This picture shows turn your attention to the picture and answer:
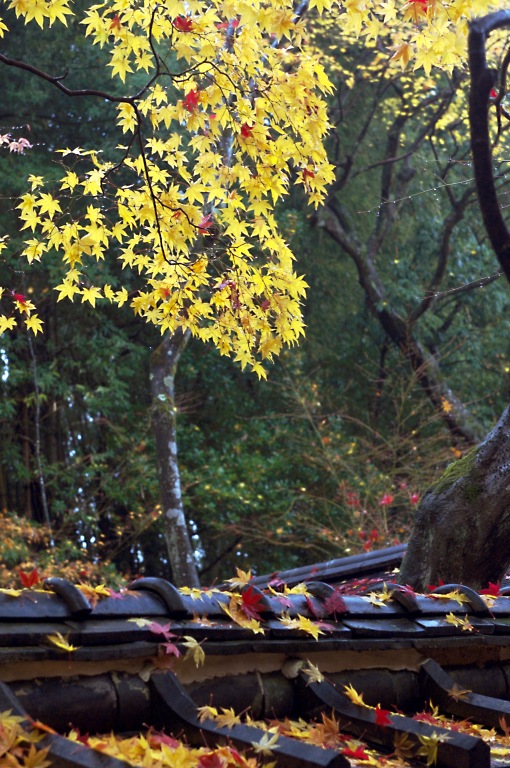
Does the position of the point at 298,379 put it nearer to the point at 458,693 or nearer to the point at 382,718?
the point at 458,693

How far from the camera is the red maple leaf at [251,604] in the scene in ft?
7.93

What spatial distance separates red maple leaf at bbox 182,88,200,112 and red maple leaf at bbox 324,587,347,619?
3.12 m

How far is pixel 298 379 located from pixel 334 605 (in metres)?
11.0

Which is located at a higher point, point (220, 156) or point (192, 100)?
point (192, 100)

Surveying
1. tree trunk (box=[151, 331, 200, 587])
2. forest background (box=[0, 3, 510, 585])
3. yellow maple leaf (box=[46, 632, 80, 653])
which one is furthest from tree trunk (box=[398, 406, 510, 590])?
forest background (box=[0, 3, 510, 585])

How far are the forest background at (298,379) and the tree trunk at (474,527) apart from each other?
6.49 m

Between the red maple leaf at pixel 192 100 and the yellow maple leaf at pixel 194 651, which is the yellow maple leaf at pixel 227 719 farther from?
the red maple leaf at pixel 192 100

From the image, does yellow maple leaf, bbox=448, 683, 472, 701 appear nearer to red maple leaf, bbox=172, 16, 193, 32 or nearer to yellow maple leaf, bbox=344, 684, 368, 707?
yellow maple leaf, bbox=344, 684, 368, 707

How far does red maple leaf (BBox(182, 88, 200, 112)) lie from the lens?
491cm

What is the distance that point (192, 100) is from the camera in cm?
494

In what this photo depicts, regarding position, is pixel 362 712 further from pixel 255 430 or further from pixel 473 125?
pixel 255 430

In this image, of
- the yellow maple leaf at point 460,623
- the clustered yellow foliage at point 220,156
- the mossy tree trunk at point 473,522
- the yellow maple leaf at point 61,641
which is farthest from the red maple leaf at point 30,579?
the clustered yellow foliage at point 220,156

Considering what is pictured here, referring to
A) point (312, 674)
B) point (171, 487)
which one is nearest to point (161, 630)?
point (312, 674)

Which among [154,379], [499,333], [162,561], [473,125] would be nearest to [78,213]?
[154,379]
